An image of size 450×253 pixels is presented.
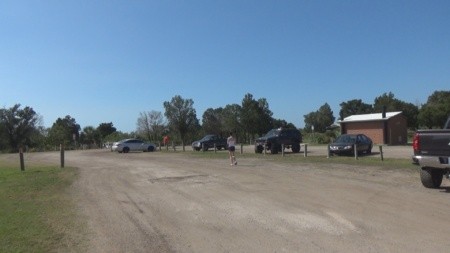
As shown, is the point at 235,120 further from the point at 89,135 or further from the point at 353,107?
the point at 353,107

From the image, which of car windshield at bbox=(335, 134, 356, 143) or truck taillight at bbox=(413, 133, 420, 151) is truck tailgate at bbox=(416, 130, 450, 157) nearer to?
truck taillight at bbox=(413, 133, 420, 151)

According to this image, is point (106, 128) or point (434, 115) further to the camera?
point (106, 128)

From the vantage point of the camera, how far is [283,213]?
963cm

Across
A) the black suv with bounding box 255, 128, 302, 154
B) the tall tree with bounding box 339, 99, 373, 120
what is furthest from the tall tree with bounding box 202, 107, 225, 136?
the black suv with bounding box 255, 128, 302, 154

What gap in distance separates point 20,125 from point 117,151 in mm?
58992

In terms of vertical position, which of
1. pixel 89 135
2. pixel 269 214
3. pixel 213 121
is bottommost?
pixel 269 214

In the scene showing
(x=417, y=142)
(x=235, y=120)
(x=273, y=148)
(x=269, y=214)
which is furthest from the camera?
(x=235, y=120)

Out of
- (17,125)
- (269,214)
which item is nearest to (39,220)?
(269,214)

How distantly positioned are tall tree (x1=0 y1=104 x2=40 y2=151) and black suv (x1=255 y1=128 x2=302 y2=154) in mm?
73556

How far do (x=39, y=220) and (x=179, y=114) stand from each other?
264ft

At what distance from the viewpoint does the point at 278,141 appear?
36.0 m

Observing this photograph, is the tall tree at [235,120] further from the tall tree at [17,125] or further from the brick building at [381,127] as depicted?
the tall tree at [17,125]

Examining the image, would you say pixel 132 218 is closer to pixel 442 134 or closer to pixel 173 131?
pixel 442 134

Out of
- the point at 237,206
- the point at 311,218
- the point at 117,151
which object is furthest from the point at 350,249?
the point at 117,151
